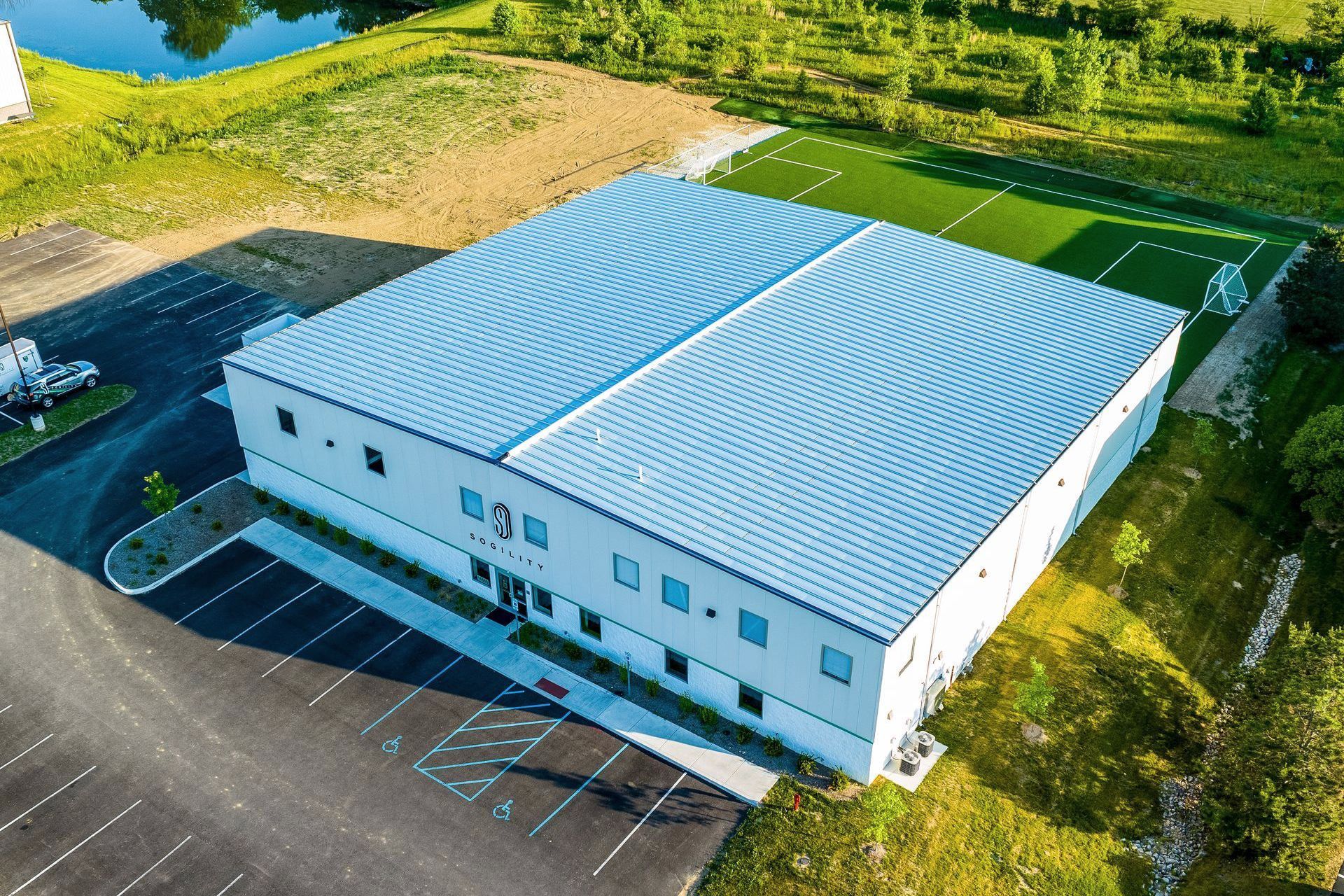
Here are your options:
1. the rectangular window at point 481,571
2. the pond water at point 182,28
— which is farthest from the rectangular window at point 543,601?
the pond water at point 182,28

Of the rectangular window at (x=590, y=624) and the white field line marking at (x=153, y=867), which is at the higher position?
the rectangular window at (x=590, y=624)

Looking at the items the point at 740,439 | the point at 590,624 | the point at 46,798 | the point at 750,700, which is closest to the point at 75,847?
the point at 46,798

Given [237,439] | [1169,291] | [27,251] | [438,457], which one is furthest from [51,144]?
[1169,291]

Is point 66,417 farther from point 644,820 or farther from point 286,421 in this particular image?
point 644,820

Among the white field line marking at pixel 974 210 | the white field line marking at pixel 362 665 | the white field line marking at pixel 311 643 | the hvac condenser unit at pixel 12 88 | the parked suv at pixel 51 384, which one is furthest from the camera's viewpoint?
the hvac condenser unit at pixel 12 88

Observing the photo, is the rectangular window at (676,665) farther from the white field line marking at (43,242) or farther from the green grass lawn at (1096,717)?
the white field line marking at (43,242)
